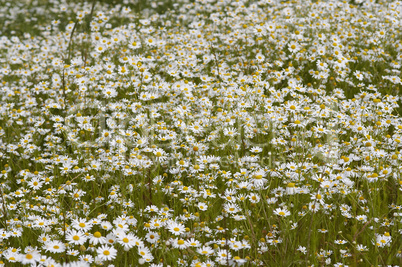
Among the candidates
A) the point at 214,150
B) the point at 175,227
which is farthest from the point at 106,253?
the point at 214,150

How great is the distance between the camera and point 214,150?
14.7 feet

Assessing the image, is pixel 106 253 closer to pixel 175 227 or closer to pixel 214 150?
pixel 175 227

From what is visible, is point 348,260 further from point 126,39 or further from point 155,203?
point 126,39

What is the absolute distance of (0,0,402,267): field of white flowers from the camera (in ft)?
10.1

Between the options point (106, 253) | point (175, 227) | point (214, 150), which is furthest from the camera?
point (214, 150)

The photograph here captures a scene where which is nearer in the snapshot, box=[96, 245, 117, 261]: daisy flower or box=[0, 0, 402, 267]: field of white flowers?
box=[96, 245, 117, 261]: daisy flower

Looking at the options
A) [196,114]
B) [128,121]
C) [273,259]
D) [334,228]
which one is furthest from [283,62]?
[273,259]

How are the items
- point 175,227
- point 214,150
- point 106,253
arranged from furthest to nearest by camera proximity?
point 214,150, point 175,227, point 106,253

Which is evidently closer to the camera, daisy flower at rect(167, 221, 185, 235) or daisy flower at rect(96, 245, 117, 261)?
daisy flower at rect(96, 245, 117, 261)

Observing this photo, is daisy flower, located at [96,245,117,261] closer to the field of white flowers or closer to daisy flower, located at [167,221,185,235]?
the field of white flowers

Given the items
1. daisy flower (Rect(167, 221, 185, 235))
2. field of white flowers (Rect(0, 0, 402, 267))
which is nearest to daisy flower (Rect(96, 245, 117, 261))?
field of white flowers (Rect(0, 0, 402, 267))

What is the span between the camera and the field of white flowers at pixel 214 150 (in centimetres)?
308

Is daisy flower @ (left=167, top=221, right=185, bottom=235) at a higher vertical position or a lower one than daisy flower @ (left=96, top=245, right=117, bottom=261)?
lower

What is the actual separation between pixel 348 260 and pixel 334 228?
0.29 m
